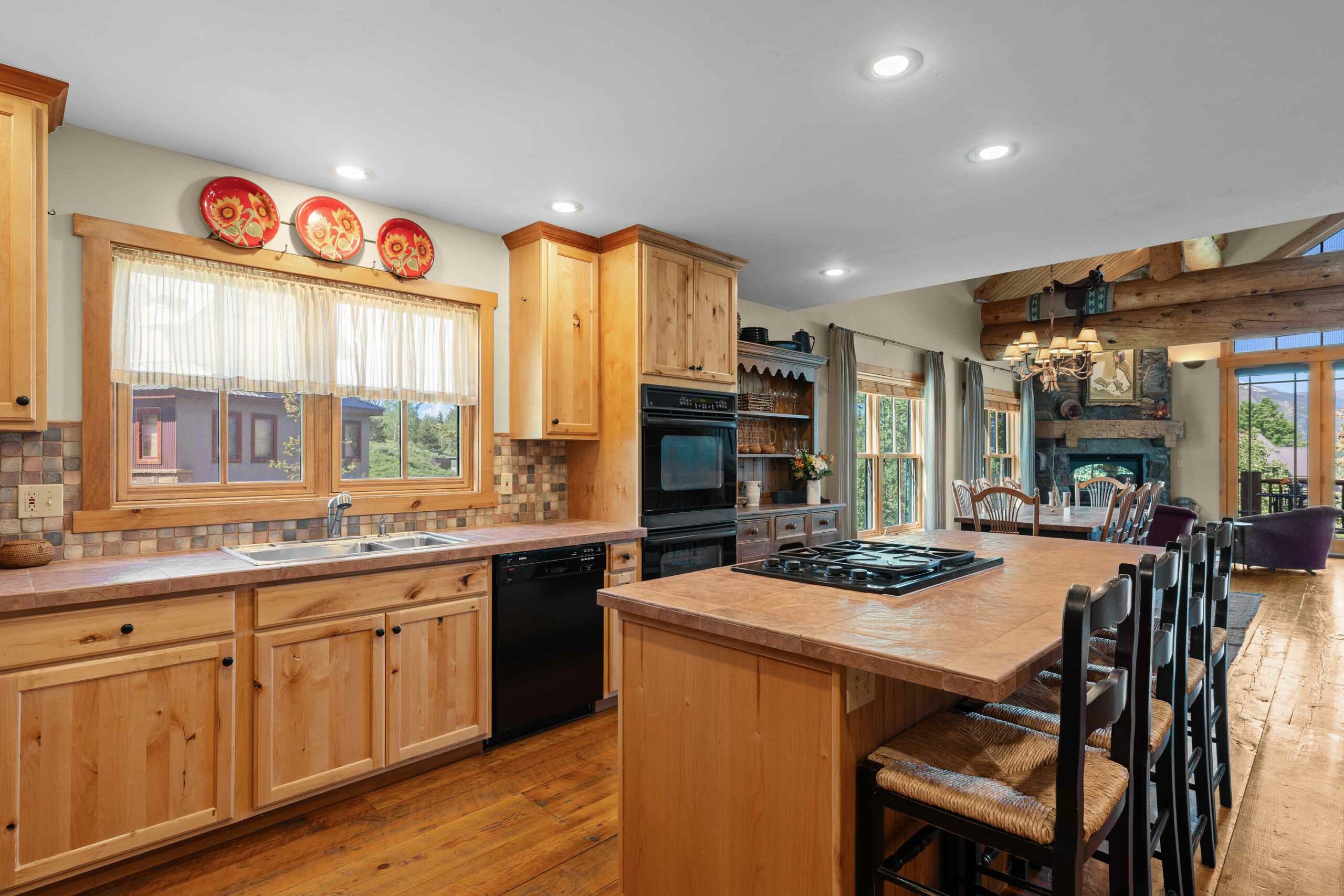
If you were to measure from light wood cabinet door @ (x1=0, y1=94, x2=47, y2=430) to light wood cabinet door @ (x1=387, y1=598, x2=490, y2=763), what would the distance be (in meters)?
1.34

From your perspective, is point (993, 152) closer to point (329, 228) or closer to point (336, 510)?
point (329, 228)

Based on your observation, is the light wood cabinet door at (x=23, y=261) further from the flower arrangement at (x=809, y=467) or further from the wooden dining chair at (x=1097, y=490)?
the wooden dining chair at (x=1097, y=490)

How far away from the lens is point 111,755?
2.07 metres

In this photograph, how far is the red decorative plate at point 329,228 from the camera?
3.04 meters

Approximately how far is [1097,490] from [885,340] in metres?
3.48

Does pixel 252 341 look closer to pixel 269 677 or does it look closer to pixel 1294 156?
pixel 269 677

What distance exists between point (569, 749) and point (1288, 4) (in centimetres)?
345

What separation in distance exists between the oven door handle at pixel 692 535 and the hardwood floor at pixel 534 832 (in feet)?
2.99

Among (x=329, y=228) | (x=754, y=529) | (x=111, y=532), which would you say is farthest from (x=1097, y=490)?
(x=111, y=532)

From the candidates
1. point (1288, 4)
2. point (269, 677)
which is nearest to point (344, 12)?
point (269, 677)

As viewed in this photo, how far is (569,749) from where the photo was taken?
3041 mm

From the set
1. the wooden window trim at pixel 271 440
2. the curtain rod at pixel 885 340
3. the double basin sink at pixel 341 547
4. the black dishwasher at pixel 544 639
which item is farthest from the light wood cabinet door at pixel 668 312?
the curtain rod at pixel 885 340

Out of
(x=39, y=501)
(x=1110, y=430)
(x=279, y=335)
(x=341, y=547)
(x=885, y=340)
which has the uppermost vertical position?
(x=885, y=340)

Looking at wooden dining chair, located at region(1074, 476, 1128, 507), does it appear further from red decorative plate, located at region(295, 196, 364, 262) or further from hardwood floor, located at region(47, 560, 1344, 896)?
red decorative plate, located at region(295, 196, 364, 262)
